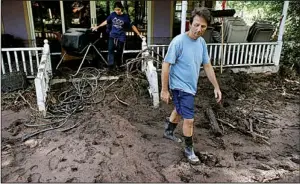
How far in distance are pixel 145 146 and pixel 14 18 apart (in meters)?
5.96

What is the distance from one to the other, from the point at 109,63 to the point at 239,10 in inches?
461

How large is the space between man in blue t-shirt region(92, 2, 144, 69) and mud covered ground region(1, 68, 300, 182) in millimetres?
735

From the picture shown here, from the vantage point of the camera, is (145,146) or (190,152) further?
(145,146)

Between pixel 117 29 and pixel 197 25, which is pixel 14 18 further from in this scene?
pixel 197 25

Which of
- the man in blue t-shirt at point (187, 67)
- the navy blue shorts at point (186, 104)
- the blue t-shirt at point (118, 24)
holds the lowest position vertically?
the navy blue shorts at point (186, 104)

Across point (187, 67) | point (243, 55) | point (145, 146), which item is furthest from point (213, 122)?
point (243, 55)

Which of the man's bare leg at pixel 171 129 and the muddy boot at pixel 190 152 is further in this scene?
the man's bare leg at pixel 171 129

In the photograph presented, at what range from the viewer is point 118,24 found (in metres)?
5.44

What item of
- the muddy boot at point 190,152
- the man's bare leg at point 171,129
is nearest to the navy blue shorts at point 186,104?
the muddy boot at point 190,152

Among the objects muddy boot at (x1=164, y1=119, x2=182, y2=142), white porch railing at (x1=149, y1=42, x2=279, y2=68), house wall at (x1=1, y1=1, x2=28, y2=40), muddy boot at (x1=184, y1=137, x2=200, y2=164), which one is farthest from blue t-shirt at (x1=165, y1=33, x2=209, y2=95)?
house wall at (x1=1, y1=1, x2=28, y2=40)

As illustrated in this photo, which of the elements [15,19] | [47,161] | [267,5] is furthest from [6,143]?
[267,5]

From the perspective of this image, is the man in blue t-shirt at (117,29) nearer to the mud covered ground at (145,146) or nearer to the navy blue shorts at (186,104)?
the mud covered ground at (145,146)

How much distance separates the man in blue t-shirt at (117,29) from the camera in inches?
213

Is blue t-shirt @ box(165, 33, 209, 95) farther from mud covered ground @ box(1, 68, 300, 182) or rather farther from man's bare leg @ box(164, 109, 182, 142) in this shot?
mud covered ground @ box(1, 68, 300, 182)
